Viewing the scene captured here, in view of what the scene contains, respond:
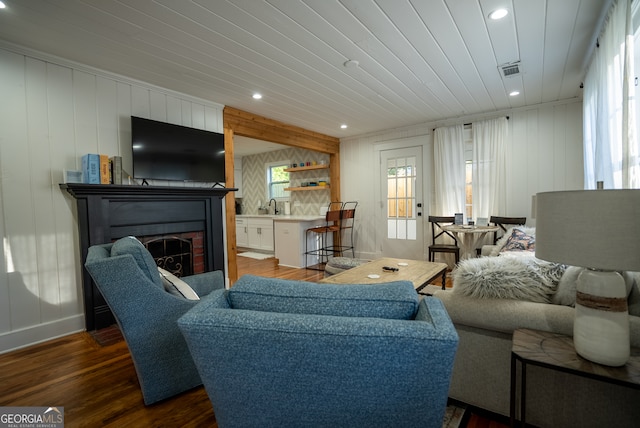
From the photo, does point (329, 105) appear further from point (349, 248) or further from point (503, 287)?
point (503, 287)

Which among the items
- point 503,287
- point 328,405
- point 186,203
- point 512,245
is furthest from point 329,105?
point 328,405

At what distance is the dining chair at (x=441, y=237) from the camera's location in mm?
4355

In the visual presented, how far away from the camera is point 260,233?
660 centimetres

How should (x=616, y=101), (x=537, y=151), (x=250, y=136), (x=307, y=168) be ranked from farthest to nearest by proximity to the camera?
(x=307, y=168), (x=250, y=136), (x=537, y=151), (x=616, y=101)

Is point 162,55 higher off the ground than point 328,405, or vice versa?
point 162,55

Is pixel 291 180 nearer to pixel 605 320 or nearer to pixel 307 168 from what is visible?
pixel 307 168

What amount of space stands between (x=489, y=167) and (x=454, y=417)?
3908mm

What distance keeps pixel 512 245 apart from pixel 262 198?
18.9ft

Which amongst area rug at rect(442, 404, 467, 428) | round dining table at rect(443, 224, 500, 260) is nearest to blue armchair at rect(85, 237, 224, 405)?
area rug at rect(442, 404, 467, 428)

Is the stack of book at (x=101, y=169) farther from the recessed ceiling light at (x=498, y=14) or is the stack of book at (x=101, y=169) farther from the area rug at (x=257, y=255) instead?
the area rug at (x=257, y=255)

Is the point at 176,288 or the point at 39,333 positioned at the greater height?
the point at 176,288

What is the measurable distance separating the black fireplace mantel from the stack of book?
0.41 feet

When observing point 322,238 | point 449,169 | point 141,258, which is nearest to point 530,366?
point 141,258

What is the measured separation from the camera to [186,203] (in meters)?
3.36
